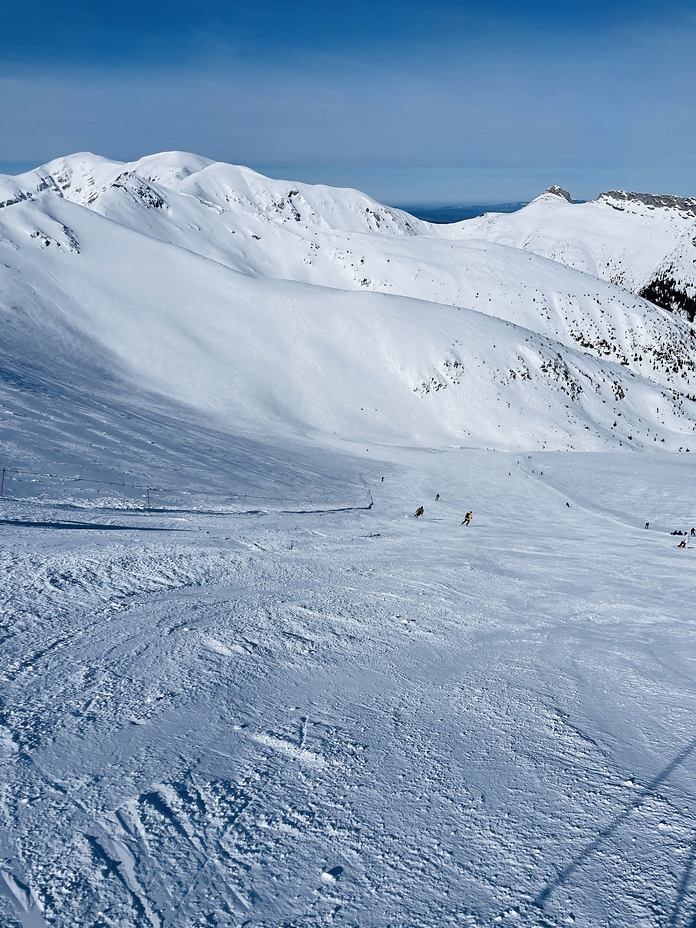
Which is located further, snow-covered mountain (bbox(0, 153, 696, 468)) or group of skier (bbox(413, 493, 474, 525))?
snow-covered mountain (bbox(0, 153, 696, 468))

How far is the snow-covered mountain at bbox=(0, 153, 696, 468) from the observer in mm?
38344

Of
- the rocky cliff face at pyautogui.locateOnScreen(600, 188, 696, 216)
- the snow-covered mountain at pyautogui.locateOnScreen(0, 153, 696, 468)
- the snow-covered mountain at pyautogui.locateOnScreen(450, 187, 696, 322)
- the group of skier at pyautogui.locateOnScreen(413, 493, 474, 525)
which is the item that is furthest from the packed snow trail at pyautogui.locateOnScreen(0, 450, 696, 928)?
the rocky cliff face at pyautogui.locateOnScreen(600, 188, 696, 216)

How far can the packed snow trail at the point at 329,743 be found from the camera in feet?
16.3

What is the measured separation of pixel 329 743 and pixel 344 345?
4080 cm

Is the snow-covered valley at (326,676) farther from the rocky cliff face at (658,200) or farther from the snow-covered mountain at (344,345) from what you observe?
the rocky cliff face at (658,200)

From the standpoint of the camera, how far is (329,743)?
687 cm

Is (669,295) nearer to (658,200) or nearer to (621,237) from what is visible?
(621,237)

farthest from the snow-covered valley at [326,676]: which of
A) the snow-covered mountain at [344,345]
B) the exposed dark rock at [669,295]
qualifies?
the exposed dark rock at [669,295]

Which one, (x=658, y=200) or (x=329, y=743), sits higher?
(x=658, y=200)

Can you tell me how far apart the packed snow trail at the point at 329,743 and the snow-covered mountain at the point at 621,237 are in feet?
319

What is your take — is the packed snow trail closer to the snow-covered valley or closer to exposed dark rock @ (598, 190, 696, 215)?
the snow-covered valley

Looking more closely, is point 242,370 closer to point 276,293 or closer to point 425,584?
point 276,293

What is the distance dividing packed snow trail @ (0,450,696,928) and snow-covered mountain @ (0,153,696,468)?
15.9 metres

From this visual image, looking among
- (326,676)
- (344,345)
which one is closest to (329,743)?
(326,676)
